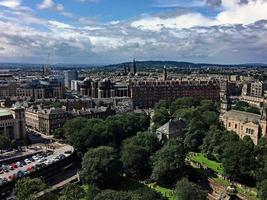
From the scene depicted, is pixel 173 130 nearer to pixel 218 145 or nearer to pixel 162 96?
pixel 218 145

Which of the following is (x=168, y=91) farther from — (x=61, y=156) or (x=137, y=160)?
(x=137, y=160)

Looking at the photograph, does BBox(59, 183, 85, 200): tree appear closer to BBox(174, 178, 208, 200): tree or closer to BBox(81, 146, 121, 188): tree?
BBox(81, 146, 121, 188): tree

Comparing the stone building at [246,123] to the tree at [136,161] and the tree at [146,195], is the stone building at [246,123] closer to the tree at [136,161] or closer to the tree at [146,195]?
the tree at [136,161]

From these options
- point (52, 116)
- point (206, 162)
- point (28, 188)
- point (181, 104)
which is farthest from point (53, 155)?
point (181, 104)

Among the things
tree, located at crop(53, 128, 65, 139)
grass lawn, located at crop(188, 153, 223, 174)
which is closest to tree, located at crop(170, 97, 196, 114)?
tree, located at crop(53, 128, 65, 139)

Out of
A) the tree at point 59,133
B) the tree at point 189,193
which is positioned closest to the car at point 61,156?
the tree at point 59,133

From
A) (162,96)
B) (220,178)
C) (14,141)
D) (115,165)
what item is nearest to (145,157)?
(115,165)
